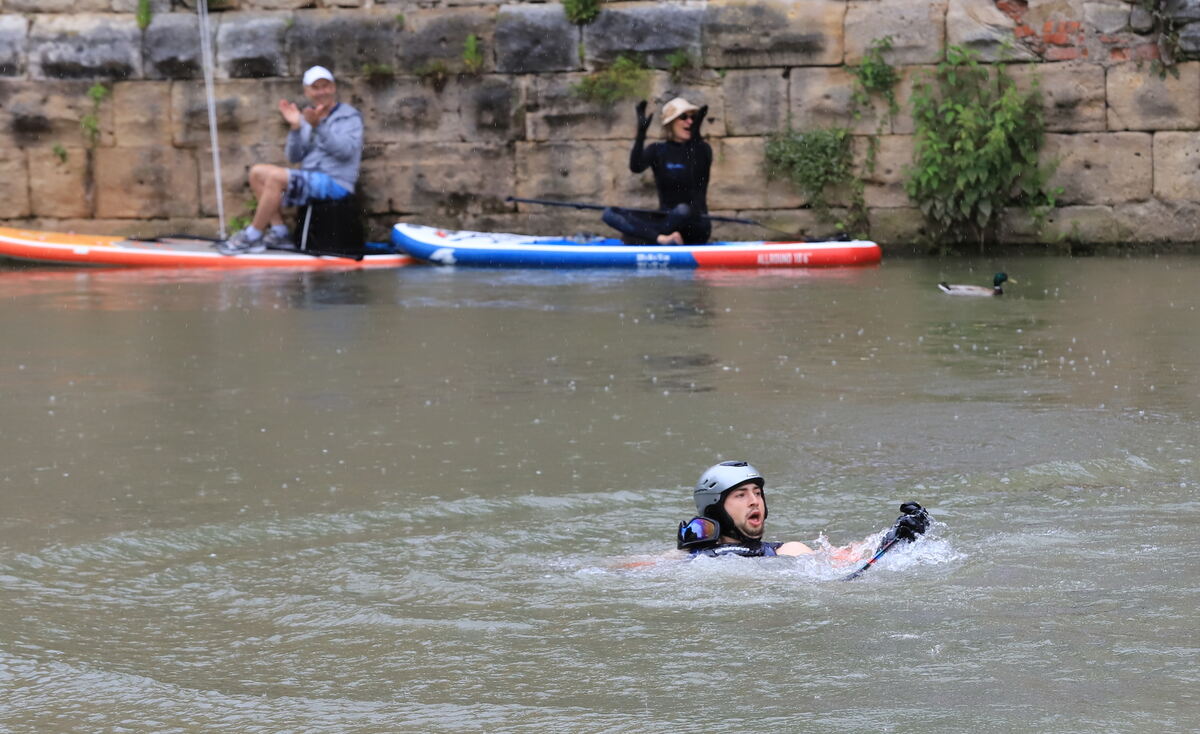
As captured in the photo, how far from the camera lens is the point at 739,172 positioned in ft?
56.1

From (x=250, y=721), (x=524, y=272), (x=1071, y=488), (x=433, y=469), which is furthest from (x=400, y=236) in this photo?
(x=250, y=721)

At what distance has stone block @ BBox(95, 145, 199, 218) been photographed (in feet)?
58.5

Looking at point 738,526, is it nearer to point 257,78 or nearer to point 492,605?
point 492,605

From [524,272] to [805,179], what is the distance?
287 centimetres

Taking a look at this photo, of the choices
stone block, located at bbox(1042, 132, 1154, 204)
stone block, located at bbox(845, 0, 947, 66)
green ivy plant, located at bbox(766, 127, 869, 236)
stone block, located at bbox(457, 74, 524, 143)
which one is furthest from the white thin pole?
stone block, located at bbox(1042, 132, 1154, 204)

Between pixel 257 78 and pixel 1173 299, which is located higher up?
pixel 257 78

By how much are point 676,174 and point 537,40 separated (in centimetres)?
220

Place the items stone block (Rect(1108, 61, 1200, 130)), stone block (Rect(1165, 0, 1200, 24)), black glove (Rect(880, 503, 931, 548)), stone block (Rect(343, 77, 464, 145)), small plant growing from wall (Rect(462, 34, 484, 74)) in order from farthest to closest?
stone block (Rect(343, 77, 464, 145)), small plant growing from wall (Rect(462, 34, 484, 74)), stone block (Rect(1108, 61, 1200, 130)), stone block (Rect(1165, 0, 1200, 24)), black glove (Rect(880, 503, 931, 548))

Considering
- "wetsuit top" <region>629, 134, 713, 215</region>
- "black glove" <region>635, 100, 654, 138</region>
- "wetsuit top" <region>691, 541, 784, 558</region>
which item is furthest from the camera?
"wetsuit top" <region>629, 134, 713, 215</region>

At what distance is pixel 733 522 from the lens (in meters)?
6.29

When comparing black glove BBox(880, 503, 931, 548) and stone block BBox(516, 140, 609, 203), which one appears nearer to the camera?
black glove BBox(880, 503, 931, 548)

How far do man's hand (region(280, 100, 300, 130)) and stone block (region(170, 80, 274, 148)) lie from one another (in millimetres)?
615

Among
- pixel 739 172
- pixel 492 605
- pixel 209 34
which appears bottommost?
pixel 492 605

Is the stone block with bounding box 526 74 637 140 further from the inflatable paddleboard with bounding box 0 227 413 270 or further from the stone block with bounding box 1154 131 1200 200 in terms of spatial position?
the stone block with bounding box 1154 131 1200 200
